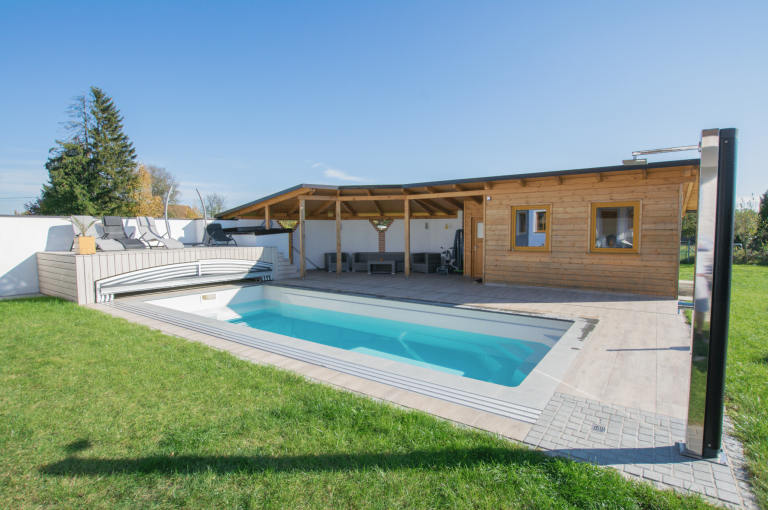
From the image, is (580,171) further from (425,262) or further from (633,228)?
(425,262)

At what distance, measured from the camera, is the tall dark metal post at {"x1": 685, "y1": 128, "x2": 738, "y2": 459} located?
2.22m

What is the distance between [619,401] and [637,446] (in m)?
0.77

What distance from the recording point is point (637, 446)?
2.53 meters

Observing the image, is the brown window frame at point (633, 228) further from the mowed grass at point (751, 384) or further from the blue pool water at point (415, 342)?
the blue pool water at point (415, 342)

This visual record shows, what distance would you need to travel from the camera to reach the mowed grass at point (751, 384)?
7.73 feet

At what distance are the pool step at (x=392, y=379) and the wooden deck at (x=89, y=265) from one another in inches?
142

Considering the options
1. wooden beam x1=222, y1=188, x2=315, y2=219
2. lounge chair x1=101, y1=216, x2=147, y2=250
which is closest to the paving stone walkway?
wooden beam x1=222, y1=188, x2=315, y2=219

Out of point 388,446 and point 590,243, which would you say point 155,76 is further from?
point 388,446

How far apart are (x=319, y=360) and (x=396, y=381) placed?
1.06 metres

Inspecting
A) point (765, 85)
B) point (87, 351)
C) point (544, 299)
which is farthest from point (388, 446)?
point (765, 85)

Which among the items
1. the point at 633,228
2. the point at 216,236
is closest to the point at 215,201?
the point at 216,236

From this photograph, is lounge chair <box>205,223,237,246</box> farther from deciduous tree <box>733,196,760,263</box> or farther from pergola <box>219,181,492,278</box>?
deciduous tree <box>733,196,760,263</box>

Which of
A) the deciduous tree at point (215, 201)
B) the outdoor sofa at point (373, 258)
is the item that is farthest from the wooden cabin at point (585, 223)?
the deciduous tree at point (215, 201)

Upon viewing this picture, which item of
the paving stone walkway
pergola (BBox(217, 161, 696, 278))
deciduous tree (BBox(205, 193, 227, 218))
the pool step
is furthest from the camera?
deciduous tree (BBox(205, 193, 227, 218))
